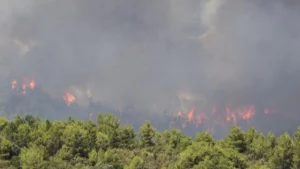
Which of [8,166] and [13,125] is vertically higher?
[13,125]

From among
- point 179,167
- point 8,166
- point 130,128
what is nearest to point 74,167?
point 8,166

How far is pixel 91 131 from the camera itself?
4584 inches

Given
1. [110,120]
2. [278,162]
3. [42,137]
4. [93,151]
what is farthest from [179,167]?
[110,120]

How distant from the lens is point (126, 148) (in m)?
124

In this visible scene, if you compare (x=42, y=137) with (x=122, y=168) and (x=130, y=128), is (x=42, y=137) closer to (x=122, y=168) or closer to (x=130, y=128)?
(x=122, y=168)

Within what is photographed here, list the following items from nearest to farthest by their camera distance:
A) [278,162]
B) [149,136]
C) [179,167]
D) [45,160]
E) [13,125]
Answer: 1. [179,167]
2. [45,160]
3. [278,162]
4. [13,125]
5. [149,136]

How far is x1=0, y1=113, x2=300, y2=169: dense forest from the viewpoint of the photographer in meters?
90.7

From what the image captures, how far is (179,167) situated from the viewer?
88688mm

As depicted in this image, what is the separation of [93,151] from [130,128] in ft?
110

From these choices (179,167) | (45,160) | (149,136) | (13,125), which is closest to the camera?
(179,167)

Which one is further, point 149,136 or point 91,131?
point 149,136

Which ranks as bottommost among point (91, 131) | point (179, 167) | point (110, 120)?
point (179, 167)

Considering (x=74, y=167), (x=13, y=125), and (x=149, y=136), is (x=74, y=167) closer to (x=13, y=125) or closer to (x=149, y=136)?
(x=13, y=125)

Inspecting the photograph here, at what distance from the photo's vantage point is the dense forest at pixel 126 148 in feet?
298
